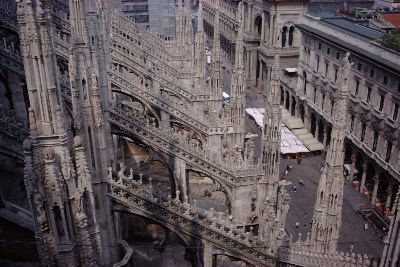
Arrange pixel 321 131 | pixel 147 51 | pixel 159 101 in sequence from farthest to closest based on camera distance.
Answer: pixel 321 131, pixel 147 51, pixel 159 101

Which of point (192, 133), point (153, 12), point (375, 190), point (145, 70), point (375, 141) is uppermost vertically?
point (153, 12)

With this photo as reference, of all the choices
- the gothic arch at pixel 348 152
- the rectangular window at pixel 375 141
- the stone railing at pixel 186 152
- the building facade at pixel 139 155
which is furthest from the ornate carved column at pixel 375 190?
the stone railing at pixel 186 152

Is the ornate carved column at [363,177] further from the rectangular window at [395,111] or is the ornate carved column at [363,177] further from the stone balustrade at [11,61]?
the stone balustrade at [11,61]

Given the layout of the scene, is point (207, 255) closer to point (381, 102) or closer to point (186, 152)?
point (186, 152)

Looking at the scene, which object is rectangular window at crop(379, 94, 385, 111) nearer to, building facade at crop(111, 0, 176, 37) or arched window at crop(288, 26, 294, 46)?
arched window at crop(288, 26, 294, 46)

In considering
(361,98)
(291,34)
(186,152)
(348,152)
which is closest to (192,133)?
(186,152)

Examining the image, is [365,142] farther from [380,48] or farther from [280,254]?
[280,254]
